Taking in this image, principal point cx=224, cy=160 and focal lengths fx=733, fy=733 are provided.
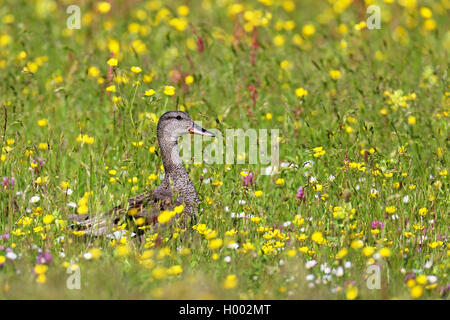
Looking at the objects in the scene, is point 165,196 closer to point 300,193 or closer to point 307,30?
point 300,193

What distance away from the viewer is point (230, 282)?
14.0ft

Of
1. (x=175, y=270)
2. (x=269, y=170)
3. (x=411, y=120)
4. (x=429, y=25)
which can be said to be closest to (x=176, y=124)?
(x=269, y=170)

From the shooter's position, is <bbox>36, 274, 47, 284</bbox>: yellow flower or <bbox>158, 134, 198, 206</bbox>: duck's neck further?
<bbox>158, 134, 198, 206</bbox>: duck's neck

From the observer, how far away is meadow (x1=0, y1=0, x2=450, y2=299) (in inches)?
178

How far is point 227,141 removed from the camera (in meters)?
6.80

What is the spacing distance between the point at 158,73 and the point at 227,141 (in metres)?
1.72

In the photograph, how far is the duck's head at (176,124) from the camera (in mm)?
6105

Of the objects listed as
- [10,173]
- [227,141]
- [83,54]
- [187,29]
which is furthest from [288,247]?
[187,29]

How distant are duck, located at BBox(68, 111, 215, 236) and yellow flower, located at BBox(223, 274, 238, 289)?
93cm

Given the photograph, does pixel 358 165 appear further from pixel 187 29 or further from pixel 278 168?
pixel 187 29

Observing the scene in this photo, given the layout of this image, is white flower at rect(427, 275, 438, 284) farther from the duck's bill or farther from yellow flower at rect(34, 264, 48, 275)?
the duck's bill

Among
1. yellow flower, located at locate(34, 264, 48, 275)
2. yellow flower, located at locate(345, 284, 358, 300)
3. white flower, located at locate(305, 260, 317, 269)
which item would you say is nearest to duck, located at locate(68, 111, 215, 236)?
yellow flower, located at locate(34, 264, 48, 275)

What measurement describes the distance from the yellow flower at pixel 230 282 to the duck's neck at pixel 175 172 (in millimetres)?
1410

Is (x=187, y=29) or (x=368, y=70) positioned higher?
(x=187, y=29)
